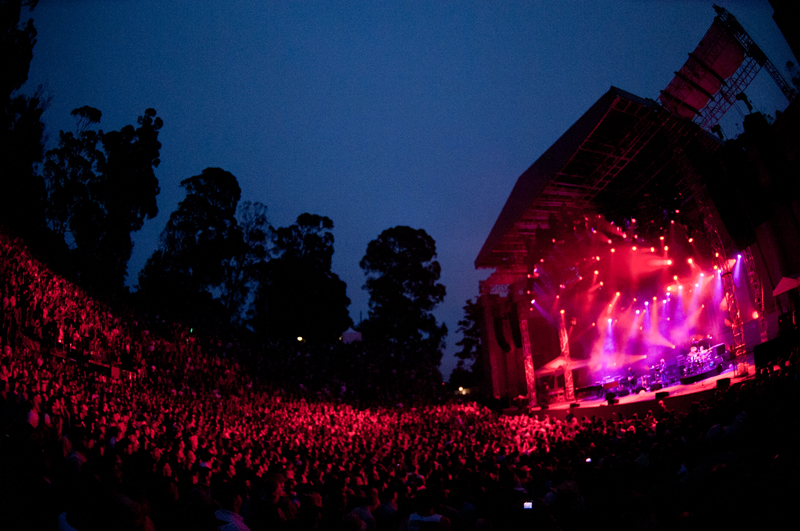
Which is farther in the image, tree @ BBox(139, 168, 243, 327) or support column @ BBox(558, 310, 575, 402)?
tree @ BBox(139, 168, 243, 327)

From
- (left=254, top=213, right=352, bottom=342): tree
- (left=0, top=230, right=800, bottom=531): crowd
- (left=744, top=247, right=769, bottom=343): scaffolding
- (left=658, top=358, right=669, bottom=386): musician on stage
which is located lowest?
(left=0, top=230, right=800, bottom=531): crowd

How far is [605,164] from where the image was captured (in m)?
16.6

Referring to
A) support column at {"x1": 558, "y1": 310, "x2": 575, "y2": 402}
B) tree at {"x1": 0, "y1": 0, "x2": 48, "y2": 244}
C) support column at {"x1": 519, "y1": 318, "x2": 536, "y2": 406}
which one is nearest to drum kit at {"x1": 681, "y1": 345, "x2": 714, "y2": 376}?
support column at {"x1": 558, "y1": 310, "x2": 575, "y2": 402}

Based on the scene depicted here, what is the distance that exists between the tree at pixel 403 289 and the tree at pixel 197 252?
35.1 feet

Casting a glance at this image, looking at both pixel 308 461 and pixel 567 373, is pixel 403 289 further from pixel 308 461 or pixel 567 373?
pixel 308 461

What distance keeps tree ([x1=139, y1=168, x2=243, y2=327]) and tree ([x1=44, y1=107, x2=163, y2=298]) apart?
7.37 feet

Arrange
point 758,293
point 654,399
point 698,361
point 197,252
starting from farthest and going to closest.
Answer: point 197,252 → point 698,361 → point 654,399 → point 758,293

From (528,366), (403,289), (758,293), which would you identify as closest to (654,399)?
(758,293)

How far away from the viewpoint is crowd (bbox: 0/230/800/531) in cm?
378

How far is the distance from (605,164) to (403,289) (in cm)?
2152

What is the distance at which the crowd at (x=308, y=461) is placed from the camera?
378cm

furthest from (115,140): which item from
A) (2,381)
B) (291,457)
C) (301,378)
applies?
(291,457)

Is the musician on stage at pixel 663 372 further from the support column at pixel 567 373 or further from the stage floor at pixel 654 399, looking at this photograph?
the support column at pixel 567 373

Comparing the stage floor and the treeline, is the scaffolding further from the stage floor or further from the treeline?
the treeline
